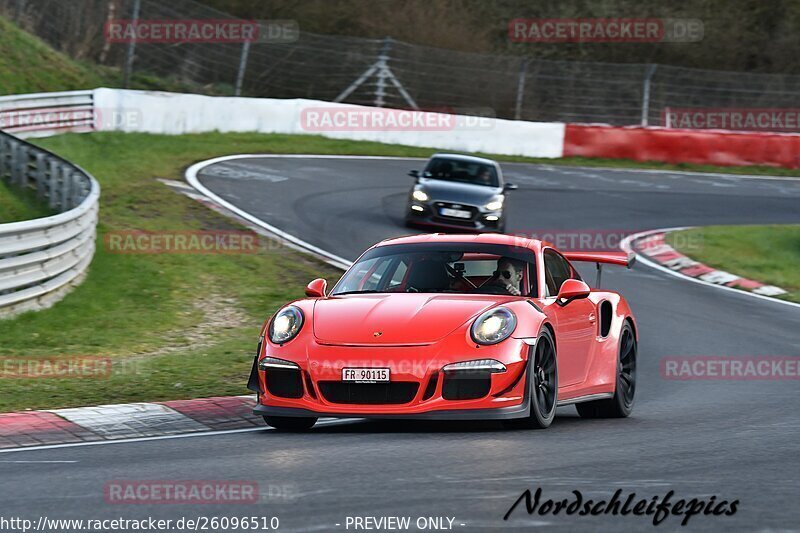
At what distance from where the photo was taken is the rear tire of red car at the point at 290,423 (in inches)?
325

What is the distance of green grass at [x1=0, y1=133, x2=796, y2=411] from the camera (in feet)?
34.9

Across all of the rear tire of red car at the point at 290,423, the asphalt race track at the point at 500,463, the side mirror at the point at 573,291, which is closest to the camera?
the asphalt race track at the point at 500,463

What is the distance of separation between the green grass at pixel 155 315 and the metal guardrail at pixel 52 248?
0.59ft

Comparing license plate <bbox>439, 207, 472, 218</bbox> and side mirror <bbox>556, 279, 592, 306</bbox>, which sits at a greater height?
side mirror <bbox>556, 279, 592, 306</bbox>

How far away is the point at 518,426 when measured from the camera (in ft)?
26.6

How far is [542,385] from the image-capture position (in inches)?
317

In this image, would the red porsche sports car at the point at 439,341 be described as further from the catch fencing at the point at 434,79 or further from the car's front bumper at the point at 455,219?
the catch fencing at the point at 434,79

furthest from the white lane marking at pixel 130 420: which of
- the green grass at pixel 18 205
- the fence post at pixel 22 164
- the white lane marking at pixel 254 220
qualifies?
the fence post at pixel 22 164

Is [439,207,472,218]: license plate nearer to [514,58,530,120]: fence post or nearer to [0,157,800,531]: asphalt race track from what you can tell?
[0,157,800,531]: asphalt race track

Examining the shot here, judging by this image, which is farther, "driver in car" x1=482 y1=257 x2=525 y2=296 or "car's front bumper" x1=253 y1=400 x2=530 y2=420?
"driver in car" x1=482 y1=257 x2=525 y2=296

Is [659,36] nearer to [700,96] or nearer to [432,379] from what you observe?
[700,96]

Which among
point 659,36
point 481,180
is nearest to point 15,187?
point 481,180

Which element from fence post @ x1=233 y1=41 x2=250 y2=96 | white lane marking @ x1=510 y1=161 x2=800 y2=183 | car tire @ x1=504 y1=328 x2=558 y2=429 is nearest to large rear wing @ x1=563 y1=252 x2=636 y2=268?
car tire @ x1=504 y1=328 x2=558 y2=429

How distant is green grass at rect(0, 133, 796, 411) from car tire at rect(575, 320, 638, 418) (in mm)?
2731
